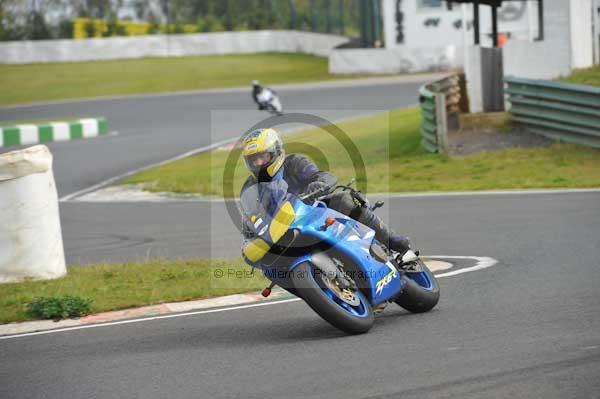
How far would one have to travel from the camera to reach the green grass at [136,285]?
969cm

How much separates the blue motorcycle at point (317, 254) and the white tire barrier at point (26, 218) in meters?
3.64

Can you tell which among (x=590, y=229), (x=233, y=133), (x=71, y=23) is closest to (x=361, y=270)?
(x=590, y=229)

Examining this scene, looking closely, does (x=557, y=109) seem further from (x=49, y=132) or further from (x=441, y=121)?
(x=49, y=132)

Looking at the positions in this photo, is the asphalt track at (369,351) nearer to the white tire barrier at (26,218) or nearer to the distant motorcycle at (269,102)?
the white tire barrier at (26,218)

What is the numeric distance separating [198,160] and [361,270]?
16.3m

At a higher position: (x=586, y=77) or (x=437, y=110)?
(x=586, y=77)

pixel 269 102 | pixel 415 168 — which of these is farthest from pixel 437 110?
pixel 269 102

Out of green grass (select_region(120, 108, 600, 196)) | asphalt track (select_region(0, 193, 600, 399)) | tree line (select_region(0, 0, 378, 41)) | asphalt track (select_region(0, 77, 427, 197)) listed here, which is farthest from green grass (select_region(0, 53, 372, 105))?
asphalt track (select_region(0, 193, 600, 399))

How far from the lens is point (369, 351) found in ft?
23.2

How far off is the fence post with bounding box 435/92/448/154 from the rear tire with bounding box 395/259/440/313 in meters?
11.4

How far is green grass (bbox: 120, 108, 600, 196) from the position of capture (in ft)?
56.9

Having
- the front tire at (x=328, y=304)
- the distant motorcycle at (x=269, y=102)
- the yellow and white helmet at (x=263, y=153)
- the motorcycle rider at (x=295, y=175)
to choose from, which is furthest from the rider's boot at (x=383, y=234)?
the distant motorcycle at (x=269, y=102)

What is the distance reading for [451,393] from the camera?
5.94m

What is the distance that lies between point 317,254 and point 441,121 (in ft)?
41.5
